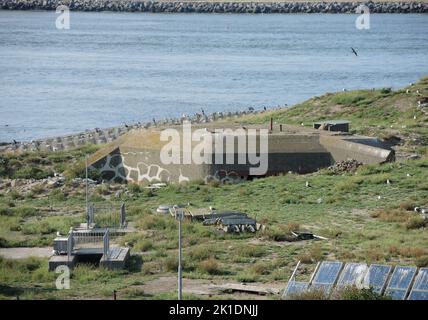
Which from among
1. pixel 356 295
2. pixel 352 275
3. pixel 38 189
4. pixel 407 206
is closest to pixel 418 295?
pixel 356 295

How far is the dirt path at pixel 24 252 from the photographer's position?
2712 cm

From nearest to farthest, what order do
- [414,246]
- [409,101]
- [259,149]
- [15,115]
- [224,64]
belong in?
[414,246] < [259,149] < [409,101] < [15,115] < [224,64]

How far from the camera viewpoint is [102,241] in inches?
1081

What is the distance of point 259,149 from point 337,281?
17.1 m

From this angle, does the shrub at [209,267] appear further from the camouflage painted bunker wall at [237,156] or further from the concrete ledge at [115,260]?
the camouflage painted bunker wall at [237,156]

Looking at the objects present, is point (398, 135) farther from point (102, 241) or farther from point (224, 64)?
point (224, 64)

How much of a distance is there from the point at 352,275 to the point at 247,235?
747cm

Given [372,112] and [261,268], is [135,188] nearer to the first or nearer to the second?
[261,268]

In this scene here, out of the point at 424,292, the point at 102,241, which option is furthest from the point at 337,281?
the point at 102,241

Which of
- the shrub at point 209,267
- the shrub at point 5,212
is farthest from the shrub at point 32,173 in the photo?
the shrub at point 209,267

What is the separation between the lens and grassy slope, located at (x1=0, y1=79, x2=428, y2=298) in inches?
977

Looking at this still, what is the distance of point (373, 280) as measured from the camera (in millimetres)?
21188

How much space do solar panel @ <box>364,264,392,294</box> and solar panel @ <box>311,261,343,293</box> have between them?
23.0 inches
